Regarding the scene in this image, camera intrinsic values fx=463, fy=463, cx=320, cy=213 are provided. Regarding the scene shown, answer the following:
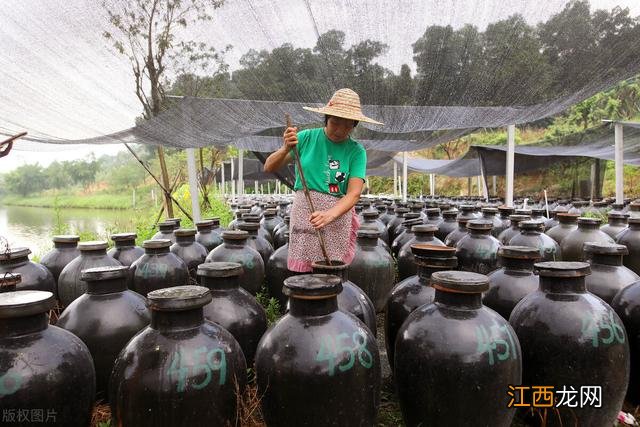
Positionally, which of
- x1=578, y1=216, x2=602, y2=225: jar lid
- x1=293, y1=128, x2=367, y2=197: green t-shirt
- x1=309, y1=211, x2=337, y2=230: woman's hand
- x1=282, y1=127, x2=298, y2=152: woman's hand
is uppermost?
x1=282, y1=127, x2=298, y2=152: woman's hand

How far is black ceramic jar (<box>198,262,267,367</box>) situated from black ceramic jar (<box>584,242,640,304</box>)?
7.31ft

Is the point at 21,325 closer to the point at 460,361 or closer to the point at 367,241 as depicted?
the point at 460,361

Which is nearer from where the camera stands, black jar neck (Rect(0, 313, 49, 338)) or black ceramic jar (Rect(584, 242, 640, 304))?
black jar neck (Rect(0, 313, 49, 338))

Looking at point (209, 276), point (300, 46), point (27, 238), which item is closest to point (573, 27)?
point (300, 46)

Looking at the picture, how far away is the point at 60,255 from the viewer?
4.48 metres

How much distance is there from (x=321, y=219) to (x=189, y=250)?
2336 mm

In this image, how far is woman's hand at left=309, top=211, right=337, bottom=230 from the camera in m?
2.97

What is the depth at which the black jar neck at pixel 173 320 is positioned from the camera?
2027 mm

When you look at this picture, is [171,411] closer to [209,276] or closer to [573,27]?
[209,276]

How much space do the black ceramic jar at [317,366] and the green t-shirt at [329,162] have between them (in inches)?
46.4

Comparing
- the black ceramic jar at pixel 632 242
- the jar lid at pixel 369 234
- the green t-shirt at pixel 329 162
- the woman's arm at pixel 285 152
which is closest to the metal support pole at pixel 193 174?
the jar lid at pixel 369 234

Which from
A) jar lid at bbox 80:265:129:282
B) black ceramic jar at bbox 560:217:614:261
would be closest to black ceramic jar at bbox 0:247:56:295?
jar lid at bbox 80:265:129:282

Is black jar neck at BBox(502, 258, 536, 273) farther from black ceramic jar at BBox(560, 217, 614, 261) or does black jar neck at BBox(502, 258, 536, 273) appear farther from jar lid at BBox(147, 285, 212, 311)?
black ceramic jar at BBox(560, 217, 614, 261)

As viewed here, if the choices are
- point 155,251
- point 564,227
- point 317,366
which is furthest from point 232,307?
point 564,227
